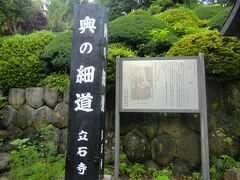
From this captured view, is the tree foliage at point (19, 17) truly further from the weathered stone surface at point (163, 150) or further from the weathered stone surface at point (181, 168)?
the weathered stone surface at point (181, 168)

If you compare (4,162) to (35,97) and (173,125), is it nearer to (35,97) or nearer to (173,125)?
(35,97)

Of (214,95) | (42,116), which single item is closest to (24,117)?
(42,116)

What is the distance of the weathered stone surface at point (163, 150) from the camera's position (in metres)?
5.18

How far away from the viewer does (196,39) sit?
210 inches

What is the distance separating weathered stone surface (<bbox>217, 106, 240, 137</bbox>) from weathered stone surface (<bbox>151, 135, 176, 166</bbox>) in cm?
121

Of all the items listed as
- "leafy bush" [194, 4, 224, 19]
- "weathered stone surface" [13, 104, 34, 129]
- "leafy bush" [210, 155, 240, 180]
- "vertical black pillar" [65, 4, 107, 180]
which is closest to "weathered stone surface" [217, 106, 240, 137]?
"leafy bush" [210, 155, 240, 180]

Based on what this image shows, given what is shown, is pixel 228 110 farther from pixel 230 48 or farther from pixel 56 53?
pixel 56 53

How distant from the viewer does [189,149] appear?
5.15 m

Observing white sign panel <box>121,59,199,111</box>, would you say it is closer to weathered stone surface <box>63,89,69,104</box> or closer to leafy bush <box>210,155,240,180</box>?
leafy bush <box>210,155,240,180</box>

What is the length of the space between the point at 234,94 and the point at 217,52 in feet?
3.50

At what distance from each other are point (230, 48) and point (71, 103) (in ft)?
11.3

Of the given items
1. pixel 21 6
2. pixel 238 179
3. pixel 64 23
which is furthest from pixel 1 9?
pixel 238 179

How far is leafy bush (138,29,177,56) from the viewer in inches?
262

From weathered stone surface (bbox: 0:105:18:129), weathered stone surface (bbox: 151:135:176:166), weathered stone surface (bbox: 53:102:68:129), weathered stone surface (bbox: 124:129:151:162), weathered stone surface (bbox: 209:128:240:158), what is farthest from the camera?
weathered stone surface (bbox: 0:105:18:129)
